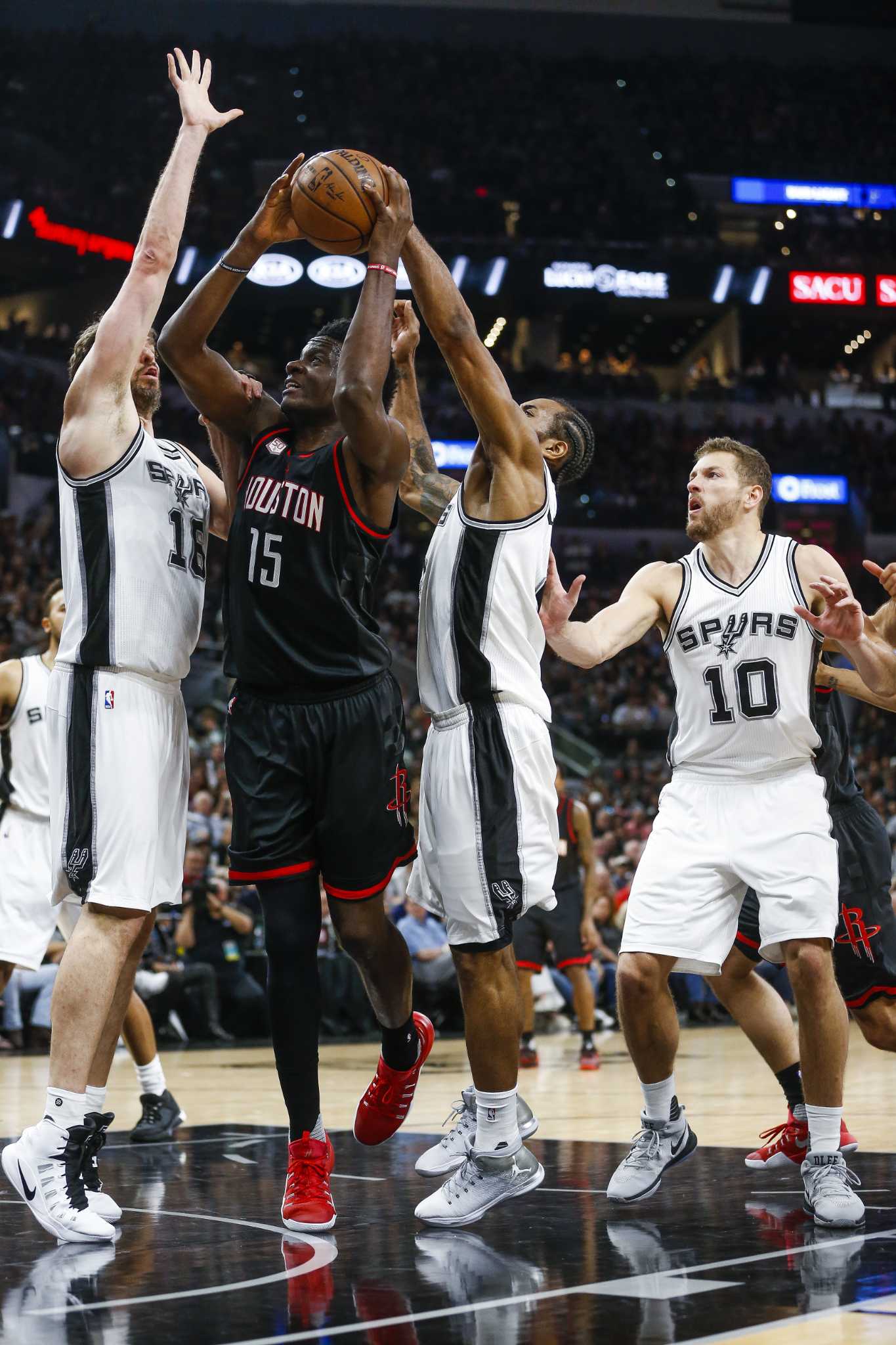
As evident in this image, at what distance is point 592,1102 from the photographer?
784cm

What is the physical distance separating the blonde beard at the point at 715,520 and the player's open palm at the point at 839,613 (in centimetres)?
52

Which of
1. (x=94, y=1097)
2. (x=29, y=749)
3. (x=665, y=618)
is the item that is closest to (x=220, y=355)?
(x=665, y=618)

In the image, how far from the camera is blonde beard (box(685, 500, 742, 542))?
16.6ft

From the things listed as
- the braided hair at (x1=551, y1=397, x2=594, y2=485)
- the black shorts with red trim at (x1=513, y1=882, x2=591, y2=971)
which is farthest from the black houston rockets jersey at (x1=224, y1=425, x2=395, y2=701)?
the black shorts with red trim at (x1=513, y1=882, x2=591, y2=971)

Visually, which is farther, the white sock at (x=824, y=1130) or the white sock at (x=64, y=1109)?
the white sock at (x=824, y=1130)

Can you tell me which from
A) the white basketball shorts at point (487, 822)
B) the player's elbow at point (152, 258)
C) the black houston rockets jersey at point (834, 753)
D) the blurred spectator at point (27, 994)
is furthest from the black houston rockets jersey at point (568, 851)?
the player's elbow at point (152, 258)

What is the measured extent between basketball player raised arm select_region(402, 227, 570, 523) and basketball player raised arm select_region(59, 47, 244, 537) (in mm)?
697

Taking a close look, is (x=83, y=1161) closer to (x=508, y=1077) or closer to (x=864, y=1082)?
(x=508, y=1077)

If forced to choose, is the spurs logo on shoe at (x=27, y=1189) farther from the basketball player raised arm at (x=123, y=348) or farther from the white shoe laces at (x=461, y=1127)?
the basketball player raised arm at (x=123, y=348)

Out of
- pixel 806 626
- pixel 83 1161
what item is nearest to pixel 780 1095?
pixel 806 626

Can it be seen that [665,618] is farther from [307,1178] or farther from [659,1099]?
[307,1178]

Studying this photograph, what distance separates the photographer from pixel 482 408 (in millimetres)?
4359

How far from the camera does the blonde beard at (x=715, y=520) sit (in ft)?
16.6

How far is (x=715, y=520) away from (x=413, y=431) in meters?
1.10
